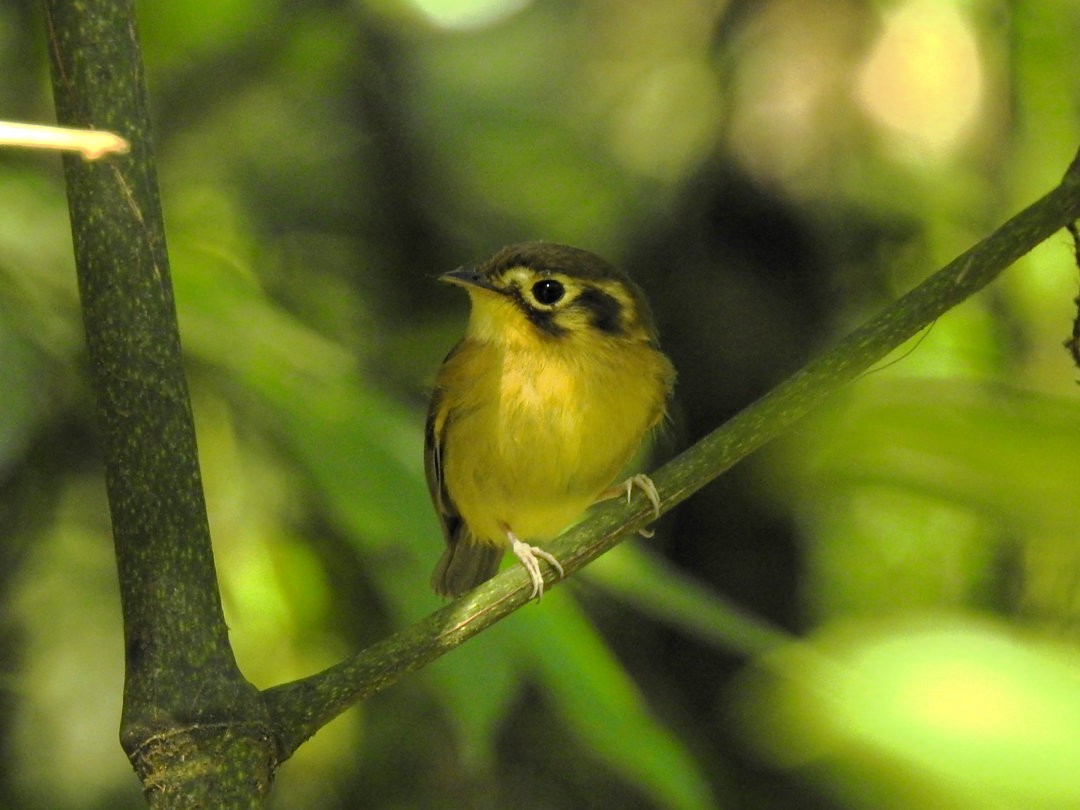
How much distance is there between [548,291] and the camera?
12.8ft

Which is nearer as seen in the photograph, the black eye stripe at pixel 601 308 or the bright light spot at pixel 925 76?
the black eye stripe at pixel 601 308

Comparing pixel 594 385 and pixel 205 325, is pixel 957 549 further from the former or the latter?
pixel 205 325

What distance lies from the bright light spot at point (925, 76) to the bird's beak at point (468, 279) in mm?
2190

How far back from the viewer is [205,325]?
3375 mm

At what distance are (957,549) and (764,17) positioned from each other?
2.22 meters

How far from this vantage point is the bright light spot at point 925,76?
17.1 feet

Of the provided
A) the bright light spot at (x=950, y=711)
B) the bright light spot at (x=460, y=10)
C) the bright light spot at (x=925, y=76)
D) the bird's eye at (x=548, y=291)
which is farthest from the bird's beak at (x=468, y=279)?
the bright light spot at (x=925, y=76)

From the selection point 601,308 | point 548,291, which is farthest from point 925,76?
point 548,291

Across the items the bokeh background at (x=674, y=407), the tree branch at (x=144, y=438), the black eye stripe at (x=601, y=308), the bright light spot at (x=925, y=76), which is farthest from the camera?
the bright light spot at (x=925, y=76)

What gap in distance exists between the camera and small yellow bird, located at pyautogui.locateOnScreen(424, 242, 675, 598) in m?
3.87

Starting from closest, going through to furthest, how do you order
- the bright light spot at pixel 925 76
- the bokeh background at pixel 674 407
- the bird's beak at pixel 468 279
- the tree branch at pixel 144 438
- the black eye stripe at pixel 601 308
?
the tree branch at pixel 144 438 → the bokeh background at pixel 674 407 → the bird's beak at pixel 468 279 → the black eye stripe at pixel 601 308 → the bright light spot at pixel 925 76

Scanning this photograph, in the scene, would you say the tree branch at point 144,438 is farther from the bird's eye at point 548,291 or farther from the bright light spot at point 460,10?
the bright light spot at point 460,10

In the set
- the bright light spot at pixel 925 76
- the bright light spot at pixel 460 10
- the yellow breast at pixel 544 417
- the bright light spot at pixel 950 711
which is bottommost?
the bright light spot at pixel 950 711

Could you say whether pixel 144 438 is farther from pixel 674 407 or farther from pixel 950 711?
pixel 674 407
